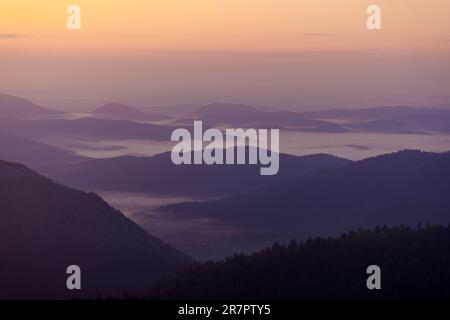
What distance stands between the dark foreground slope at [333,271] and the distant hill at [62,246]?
16299 mm

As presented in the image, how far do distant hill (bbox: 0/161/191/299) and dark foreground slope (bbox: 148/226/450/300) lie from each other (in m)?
16.3

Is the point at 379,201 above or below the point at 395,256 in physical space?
above

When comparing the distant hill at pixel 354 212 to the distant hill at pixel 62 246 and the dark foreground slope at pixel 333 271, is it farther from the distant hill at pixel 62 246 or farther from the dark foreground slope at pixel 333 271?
the dark foreground slope at pixel 333 271

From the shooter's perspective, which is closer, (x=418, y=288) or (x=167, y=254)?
(x=418, y=288)

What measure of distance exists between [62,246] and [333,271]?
42.6 m

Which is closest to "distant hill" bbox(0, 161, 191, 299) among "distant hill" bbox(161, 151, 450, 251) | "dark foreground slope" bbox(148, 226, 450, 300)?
"dark foreground slope" bbox(148, 226, 450, 300)

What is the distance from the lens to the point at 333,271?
217ft

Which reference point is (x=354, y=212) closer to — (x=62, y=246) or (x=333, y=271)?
(x=62, y=246)

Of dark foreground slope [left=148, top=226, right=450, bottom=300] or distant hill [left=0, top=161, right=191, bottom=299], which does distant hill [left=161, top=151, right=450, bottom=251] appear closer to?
A: distant hill [left=0, top=161, right=191, bottom=299]
